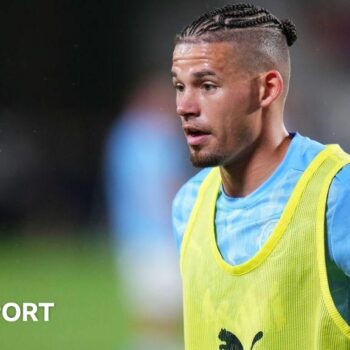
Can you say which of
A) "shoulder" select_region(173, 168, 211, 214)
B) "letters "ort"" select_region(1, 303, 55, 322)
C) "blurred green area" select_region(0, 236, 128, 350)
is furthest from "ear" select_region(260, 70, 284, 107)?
"letters "ort"" select_region(1, 303, 55, 322)

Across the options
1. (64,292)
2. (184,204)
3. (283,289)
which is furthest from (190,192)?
(64,292)

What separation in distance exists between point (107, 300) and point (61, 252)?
149 mm

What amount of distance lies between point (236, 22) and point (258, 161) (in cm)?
23

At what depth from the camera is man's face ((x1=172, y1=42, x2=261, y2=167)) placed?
1436mm

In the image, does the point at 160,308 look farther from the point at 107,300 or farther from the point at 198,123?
the point at 198,123

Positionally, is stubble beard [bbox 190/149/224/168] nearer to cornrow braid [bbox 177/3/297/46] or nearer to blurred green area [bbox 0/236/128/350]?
cornrow braid [bbox 177/3/297/46]

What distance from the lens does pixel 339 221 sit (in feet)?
4.48

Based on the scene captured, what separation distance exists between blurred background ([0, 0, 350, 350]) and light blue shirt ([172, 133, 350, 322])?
1.57 ft

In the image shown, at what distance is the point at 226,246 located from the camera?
5.04 feet

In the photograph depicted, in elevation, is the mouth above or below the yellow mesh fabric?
above

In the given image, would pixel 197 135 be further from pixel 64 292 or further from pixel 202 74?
pixel 64 292

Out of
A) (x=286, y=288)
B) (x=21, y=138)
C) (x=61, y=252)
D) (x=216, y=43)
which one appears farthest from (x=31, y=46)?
(x=286, y=288)

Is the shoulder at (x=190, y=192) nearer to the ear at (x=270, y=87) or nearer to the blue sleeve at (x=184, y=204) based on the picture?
the blue sleeve at (x=184, y=204)

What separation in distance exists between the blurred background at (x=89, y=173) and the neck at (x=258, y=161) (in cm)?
50
